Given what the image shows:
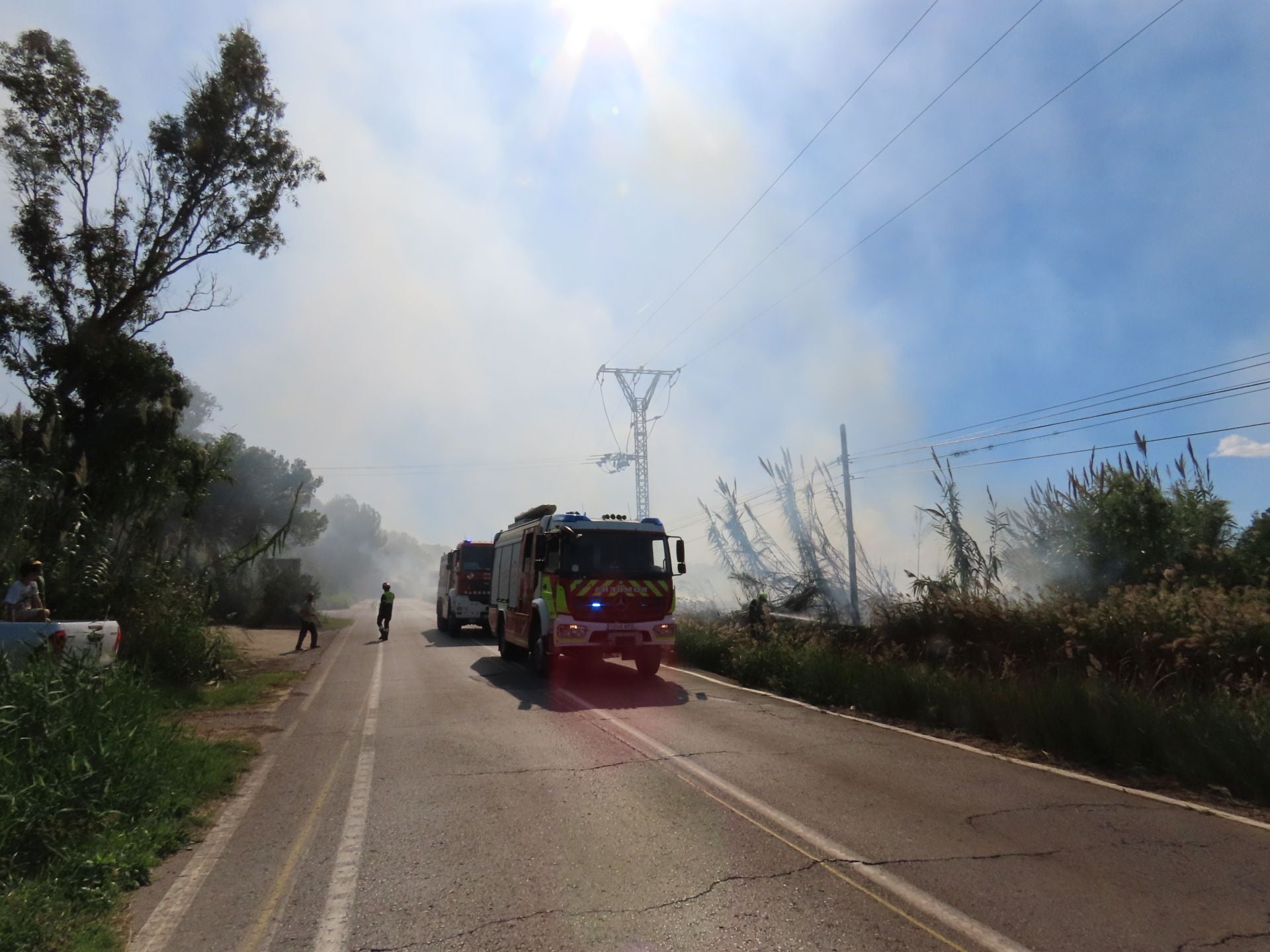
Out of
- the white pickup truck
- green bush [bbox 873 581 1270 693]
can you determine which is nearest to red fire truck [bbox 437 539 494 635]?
green bush [bbox 873 581 1270 693]

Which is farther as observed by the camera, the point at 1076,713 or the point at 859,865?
the point at 1076,713

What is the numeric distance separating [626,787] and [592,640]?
7.06 meters

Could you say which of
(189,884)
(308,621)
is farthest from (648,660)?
(308,621)

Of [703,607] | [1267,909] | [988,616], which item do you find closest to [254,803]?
[1267,909]

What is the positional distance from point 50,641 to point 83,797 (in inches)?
91.5

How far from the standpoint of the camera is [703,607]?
2670cm

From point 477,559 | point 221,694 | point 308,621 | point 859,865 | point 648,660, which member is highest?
point 477,559

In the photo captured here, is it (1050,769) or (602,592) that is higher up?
(602,592)

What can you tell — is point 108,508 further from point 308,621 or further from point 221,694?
point 308,621

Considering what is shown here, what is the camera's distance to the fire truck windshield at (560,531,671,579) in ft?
46.8

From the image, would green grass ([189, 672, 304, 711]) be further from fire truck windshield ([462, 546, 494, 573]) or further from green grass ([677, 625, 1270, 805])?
fire truck windshield ([462, 546, 494, 573])

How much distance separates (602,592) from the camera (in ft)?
46.4

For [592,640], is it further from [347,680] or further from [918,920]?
[918,920]

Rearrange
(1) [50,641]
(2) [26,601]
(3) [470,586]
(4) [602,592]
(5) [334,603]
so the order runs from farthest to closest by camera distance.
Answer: (5) [334,603] < (3) [470,586] < (4) [602,592] < (2) [26,601] < (1) [50,641]
